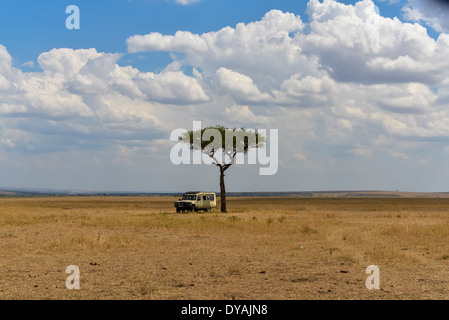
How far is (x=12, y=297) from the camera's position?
11188 millimetres

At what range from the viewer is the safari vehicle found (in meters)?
51.3

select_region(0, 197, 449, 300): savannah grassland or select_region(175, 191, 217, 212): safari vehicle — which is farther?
select_region(175, 191, 217, 212): safari vehicle

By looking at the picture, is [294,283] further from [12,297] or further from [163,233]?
[163,233]

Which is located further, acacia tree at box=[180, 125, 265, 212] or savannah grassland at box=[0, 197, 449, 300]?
acacia tree at box=[180, 125, 265, 212]

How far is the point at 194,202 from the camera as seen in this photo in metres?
51.5

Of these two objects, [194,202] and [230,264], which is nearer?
[230,264]

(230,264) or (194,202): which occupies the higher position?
(194,202)

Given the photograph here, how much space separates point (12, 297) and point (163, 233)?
1635 cm

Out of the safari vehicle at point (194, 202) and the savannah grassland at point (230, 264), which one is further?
the safari vehicle at point (194, 202)

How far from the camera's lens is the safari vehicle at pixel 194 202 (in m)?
51.3
